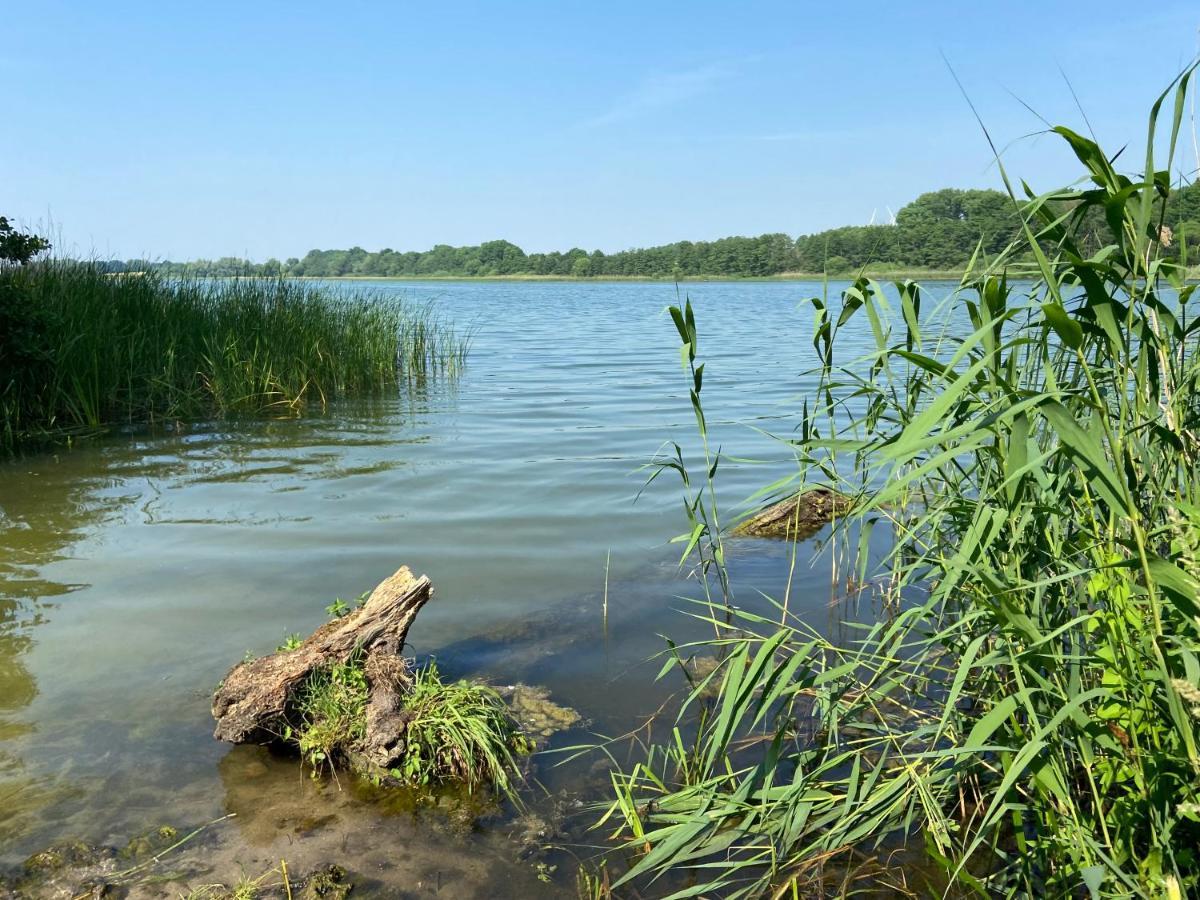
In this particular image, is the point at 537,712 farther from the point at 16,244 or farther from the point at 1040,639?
the point at 16,244

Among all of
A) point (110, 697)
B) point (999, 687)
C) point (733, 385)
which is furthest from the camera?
point (733, 385)

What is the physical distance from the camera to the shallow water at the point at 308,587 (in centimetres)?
320

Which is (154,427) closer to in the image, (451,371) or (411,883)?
(451,371)

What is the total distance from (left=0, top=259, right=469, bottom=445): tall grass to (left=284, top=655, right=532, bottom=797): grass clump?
6.86 meters

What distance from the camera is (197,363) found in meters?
11.6

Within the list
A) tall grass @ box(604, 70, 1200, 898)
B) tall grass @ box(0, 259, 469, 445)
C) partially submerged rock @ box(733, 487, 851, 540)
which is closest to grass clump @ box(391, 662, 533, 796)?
tall grass @ box(604, 70, 1200, 898)

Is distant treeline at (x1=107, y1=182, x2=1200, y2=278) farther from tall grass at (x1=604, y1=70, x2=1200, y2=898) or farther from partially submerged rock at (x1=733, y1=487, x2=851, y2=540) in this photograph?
partially submerged rock at (x1=733, y1=487, x2=851, y2=540)

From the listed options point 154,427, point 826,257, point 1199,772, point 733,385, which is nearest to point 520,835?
point 1199,772

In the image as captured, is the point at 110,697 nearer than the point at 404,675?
No

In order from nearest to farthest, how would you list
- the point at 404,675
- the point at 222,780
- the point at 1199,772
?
the point at 1199,772
the point at 222,780
the point at 404,675

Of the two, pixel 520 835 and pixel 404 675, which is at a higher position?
pixel 404 675

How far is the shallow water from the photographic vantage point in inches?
126

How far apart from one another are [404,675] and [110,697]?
4.66ft

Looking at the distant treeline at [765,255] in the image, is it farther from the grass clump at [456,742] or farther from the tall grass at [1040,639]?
the grass clump at [456,742]
